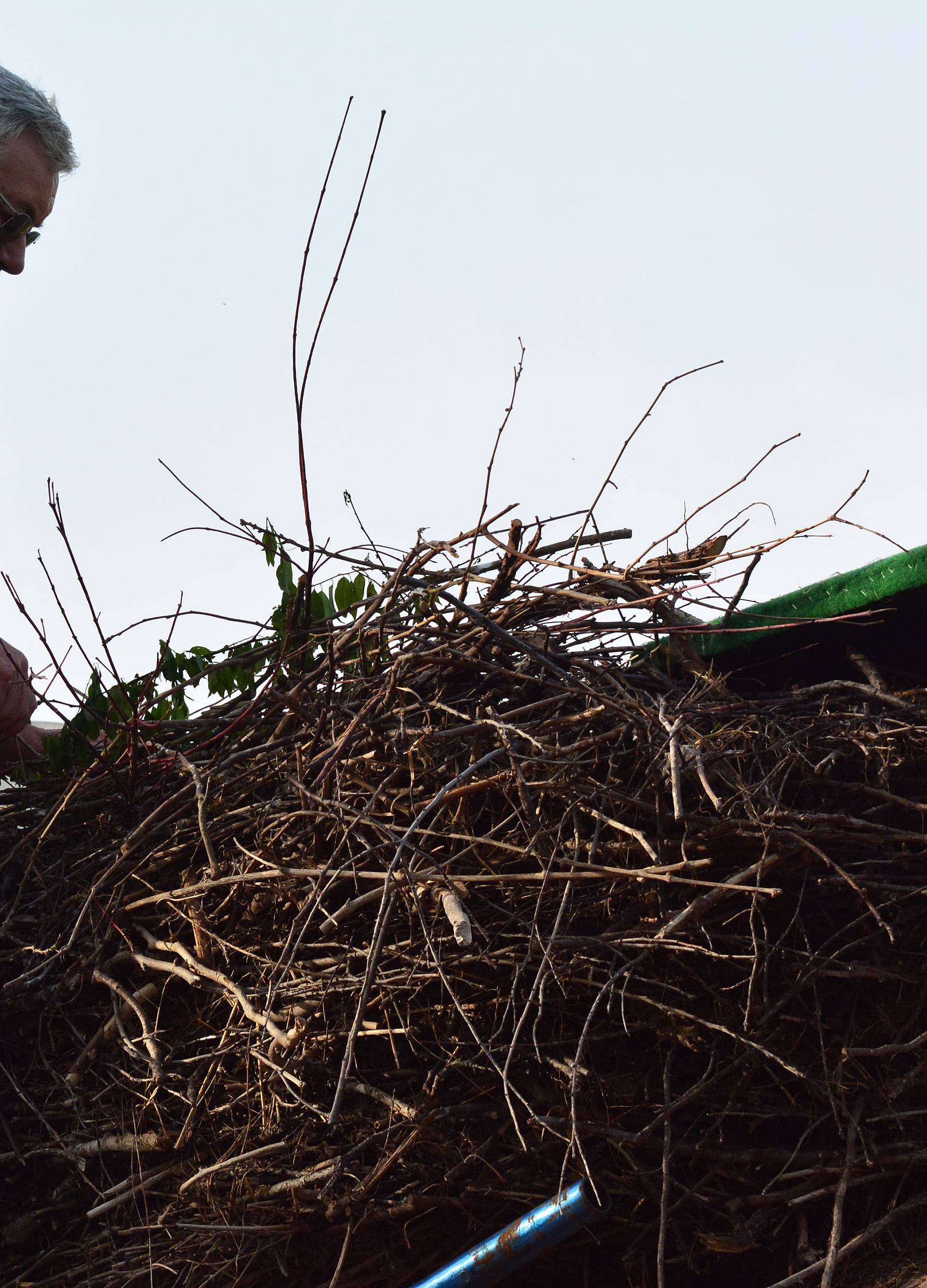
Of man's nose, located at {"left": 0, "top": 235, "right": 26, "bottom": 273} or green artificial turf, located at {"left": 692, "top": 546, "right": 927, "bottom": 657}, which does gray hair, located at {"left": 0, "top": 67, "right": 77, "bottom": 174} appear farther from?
green artificial turf, located at {"left": 692, "top": 546, "right": 927, "bottom": 657}

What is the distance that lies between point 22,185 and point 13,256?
0.21 m

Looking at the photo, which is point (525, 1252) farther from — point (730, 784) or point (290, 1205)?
point (730, 784)

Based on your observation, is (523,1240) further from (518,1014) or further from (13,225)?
(13,225)

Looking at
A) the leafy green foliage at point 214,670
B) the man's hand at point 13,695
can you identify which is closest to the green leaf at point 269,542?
the leafy green foliage at point 214,670

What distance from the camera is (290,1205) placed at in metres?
2.56

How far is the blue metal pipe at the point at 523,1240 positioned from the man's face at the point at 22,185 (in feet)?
9.56

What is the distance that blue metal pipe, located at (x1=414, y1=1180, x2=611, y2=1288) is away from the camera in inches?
91.0

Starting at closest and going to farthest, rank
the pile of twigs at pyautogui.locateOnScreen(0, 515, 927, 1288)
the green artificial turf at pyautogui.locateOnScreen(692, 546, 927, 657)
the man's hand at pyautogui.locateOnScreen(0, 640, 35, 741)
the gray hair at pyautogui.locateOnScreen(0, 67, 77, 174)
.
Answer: the pile of twigs at pyautogui.locateOnScreen(0, 515, 927, 1288) → the green artificial turf at pyautogui.locateOnScreen(692, 546, 927, 657) → the gray hair at pyautogui.locateOnScreen(0, 67, 77, 174) → the man's hand at pyautogui.locateOnScreen(0, 640, 35, 741)

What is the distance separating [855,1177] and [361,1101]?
3.26 ft

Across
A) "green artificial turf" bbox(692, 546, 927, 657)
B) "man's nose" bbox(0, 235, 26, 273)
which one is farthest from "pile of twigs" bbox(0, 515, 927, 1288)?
"man's nose" bbox(0, 235, 26, 273)

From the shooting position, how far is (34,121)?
3.72 metres

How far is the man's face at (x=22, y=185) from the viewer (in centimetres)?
367

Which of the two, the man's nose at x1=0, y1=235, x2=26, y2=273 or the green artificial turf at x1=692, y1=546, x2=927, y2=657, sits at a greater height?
the man's nose at x1=0, y1=235, x2=26, y2=273

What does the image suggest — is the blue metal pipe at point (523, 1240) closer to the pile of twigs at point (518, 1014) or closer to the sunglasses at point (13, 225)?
the pile of twigs at point (518, 1014)
